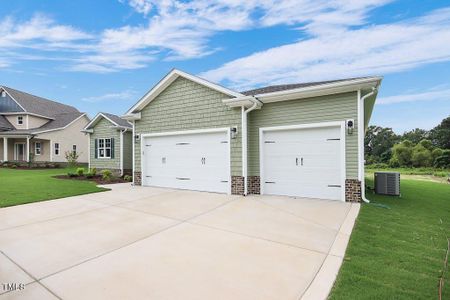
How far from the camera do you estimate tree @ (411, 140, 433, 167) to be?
28172mm

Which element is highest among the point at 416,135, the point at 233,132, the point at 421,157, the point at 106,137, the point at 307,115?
the point at 416,135

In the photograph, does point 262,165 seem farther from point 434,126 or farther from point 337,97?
point 434,126

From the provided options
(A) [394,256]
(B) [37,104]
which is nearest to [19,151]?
(B) [37,104]

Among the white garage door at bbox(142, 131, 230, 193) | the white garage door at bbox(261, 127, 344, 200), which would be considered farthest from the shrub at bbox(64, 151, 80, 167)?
the white garage door at bbox(261, 127, 344, 200)

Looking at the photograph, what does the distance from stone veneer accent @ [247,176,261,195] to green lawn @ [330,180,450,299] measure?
3.26 meters

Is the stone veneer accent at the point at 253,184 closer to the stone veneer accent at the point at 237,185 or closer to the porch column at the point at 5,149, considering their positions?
the stone veneer accent at the point at 237,185

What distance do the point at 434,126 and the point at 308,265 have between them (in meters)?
56.8

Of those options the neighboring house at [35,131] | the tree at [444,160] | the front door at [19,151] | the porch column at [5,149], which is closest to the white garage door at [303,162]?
the neighboring house at [35,131]

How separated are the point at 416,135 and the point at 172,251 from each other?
56.7 metres

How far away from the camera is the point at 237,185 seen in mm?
8125

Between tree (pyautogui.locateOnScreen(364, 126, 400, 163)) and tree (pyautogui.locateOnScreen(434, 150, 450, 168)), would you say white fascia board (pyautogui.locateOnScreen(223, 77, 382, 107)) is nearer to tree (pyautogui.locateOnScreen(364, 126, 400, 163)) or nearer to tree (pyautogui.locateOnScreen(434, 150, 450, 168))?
tree (pyautogui.locateOnScreen(434, 150, 450, 168))

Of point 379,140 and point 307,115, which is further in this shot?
point 379,140

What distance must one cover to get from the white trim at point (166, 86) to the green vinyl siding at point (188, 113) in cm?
15

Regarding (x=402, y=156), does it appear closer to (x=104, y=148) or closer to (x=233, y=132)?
(x=233, y=132)
